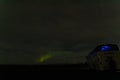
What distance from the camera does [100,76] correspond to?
355 inches

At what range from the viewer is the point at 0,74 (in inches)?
376

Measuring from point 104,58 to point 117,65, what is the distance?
8.89 ft

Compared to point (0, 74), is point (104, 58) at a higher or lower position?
higher

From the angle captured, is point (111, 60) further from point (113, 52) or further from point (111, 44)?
point (111, 44)

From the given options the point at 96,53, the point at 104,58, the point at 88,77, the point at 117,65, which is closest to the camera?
the point at 88,77

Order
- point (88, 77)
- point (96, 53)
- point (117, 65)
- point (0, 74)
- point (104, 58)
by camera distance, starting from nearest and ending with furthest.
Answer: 1. point (88, 77)
2. point (0, 74)
3. point (117, 65)
4. point (104, 58)
5. point (96, 53)

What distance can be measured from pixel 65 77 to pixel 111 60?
13.2 meters

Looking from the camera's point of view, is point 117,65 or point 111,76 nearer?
point 111,76

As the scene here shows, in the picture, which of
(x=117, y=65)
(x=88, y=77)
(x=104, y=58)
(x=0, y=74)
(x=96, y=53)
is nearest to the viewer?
(x=88, y=77)

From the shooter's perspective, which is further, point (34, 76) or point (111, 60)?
point (111, 60)

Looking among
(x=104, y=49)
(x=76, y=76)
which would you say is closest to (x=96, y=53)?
(x=104, y=49)

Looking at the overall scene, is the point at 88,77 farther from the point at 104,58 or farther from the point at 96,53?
the point at 96,53

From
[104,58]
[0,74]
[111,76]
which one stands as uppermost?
[104,58]

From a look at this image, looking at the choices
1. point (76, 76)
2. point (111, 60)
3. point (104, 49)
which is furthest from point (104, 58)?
point (76, 76)
